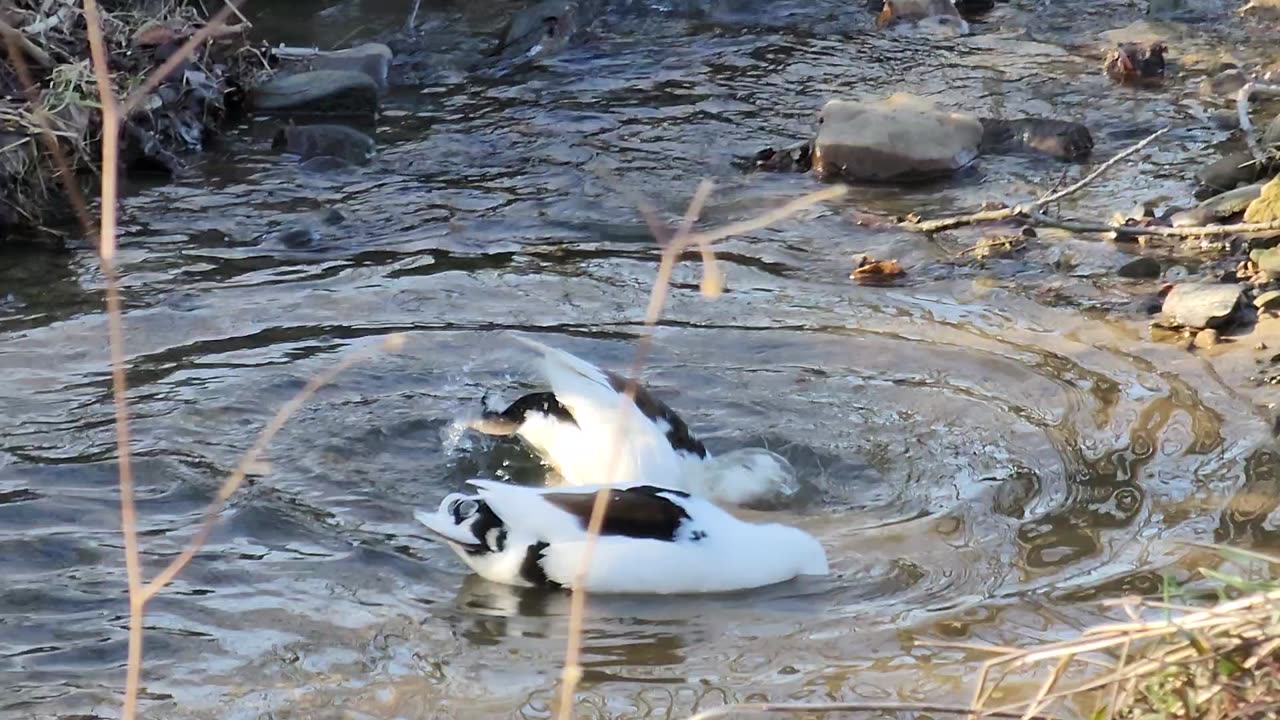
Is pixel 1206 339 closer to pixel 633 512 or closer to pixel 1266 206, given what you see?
pixel 1266 206

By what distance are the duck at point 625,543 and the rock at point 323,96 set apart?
5591 mm

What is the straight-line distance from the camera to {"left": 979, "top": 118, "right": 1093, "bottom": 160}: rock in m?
8.77

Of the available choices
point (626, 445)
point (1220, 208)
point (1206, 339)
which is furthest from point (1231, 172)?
point (626, 445)

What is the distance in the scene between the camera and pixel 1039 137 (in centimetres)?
888

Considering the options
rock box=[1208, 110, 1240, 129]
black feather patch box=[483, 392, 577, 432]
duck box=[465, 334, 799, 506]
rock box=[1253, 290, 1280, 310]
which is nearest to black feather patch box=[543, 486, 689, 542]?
duck box=[465, 334, 799, 506]

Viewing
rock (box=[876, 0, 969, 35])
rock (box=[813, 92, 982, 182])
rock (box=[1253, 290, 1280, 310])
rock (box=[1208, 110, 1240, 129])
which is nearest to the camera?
rock (box=[1253, 290, 1280, 310])

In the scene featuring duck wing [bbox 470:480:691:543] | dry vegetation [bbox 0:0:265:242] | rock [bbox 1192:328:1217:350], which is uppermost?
dry vegetation [bbox 0:0:265:242]

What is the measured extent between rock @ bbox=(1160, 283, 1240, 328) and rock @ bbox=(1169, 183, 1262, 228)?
1.07 metres

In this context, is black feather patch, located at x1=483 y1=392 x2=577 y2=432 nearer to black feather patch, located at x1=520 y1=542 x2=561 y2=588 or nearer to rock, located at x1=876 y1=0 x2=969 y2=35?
black feather patch, located at x1=520 y1=542 x2=561 y2=588

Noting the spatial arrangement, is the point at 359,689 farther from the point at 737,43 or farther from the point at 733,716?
the point at 737,43

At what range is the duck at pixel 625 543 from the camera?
14.2ft

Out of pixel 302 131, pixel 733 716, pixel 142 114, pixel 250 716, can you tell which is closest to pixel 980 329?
Answer: pixel 733 716

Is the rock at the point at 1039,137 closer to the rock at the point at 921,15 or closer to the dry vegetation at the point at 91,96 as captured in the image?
the rock at the point at 921,15

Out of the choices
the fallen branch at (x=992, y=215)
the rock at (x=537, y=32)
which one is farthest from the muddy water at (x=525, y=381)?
the rock at (x=537, y=32)
